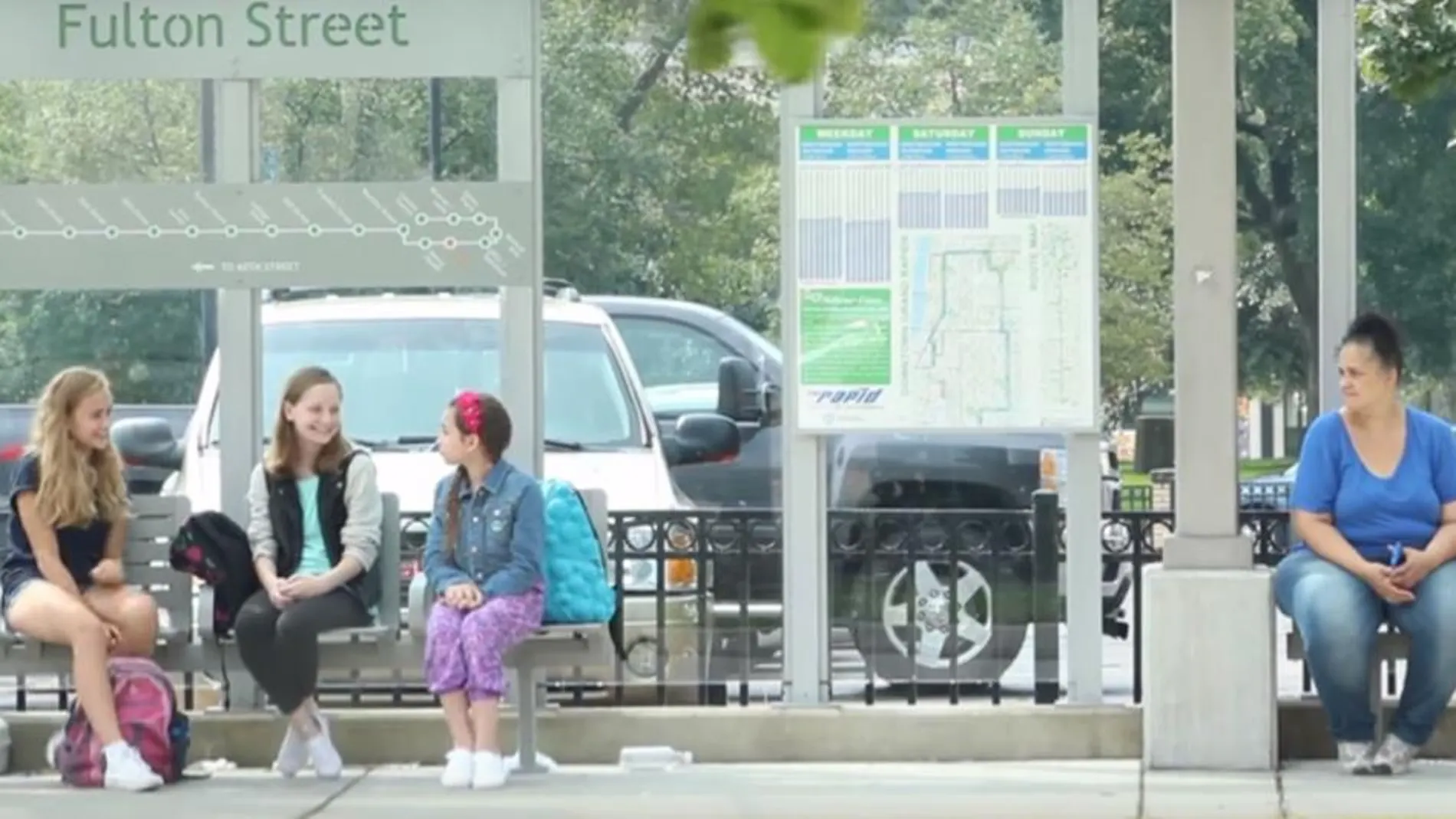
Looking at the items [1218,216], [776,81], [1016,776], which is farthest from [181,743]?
[776,81]

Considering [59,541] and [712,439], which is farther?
[712,439]

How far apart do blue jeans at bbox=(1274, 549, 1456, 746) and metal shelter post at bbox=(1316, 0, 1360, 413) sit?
929 mm

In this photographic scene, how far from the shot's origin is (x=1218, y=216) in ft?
27.1

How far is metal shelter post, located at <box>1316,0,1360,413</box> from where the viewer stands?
28.1 ft

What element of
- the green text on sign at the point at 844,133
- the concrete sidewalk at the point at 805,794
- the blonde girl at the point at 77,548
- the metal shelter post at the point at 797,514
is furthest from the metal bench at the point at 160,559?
the green text on sign at the point at 844,133

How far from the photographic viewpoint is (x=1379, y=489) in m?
8.12

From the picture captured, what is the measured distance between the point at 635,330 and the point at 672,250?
316mm

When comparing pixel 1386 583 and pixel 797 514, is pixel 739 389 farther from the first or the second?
pixel 1386 583

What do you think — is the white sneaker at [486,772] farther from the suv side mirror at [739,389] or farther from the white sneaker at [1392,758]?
the white sneaker at [1392,758]

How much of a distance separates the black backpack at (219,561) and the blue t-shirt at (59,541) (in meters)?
0.25

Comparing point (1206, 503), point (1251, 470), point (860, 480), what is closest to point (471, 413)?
point (860, 480)

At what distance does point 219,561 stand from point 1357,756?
12.5 ft

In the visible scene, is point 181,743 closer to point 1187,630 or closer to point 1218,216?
point 1187,630

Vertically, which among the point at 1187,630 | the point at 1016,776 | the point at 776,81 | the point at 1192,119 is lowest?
the point at 1016,776
